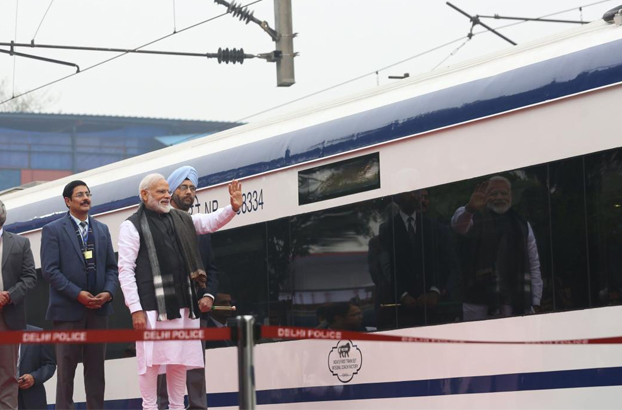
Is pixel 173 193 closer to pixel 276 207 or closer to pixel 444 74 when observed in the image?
pixel 276 207

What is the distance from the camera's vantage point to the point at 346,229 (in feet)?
31.2

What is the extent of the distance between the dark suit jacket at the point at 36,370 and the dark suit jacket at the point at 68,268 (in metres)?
1.31

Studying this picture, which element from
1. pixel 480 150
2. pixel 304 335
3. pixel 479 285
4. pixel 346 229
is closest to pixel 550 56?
pixel 480 150

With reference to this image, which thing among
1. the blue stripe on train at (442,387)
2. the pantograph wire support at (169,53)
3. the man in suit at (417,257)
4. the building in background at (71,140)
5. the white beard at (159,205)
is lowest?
the blue stripe on train at (442,387)

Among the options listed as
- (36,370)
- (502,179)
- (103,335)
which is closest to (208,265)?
(36,370)

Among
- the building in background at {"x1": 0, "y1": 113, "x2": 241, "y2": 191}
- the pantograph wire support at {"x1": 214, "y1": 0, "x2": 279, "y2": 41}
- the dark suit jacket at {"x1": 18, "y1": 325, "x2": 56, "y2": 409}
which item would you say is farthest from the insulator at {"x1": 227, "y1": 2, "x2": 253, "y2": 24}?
the building in background at {"x1": 0, "y1": 113, "x2": 241, "y2": 191}

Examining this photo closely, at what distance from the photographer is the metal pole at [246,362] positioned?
6.07 m

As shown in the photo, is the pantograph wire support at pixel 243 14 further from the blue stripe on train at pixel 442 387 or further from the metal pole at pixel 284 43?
the blue stripe on train at pixel 442 387

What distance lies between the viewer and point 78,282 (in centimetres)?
962

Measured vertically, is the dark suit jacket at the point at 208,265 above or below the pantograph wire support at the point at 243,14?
below

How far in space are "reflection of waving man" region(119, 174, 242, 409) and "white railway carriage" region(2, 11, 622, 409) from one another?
0.98 m

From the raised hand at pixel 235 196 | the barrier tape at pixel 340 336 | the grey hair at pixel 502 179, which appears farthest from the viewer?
the raised hand at pixel 235 196

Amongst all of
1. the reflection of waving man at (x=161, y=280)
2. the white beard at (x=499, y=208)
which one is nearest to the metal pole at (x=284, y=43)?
the reflection of waving man at (x=161, y=280)

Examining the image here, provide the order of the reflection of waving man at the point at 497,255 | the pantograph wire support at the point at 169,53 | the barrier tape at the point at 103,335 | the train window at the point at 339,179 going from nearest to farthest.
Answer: the barrier tape at the point at 103,335
the reflection of waving man at the point at 497,255
the train window at the point at 339,179
the pantograph wire support at the point at 169,53
